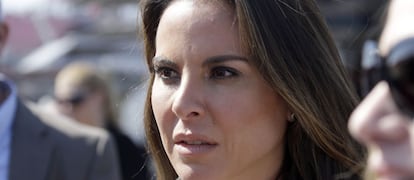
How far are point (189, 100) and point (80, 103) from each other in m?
4.44

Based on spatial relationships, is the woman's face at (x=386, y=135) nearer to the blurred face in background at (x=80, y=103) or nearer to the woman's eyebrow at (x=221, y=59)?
the woman's eyebrow at (x=221, y=59)

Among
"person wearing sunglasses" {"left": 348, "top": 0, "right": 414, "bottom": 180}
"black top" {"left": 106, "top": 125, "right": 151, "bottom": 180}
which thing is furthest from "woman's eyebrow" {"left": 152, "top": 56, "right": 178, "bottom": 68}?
"black top" {"left": 106, "top": 125, "right": 151, "bottom": 180}

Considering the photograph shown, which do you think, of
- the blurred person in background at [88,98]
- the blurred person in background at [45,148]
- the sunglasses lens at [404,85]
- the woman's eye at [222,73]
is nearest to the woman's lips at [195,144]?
the woman's eye at [222,73]

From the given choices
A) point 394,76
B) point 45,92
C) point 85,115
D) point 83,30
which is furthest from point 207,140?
point 83,30

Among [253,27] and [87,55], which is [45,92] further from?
[253,27]

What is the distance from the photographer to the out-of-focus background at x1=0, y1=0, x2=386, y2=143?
12.0 meters

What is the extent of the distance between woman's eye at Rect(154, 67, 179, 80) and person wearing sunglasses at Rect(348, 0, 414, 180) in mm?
1074

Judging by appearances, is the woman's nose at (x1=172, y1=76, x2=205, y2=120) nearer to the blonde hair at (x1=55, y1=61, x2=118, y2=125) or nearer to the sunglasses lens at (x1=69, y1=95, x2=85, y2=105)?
the blonde hair at (x1=55, y1=61, x2=118, y2=125)

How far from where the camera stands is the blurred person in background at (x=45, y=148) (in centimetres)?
392

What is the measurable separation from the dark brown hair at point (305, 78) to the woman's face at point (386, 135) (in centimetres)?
96

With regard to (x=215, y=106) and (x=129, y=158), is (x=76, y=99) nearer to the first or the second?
(x=129, y=158)

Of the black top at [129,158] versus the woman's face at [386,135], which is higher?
the woman's face at [386,135]

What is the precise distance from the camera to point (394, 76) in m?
1.65

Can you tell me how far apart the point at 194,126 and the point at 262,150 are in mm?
211
